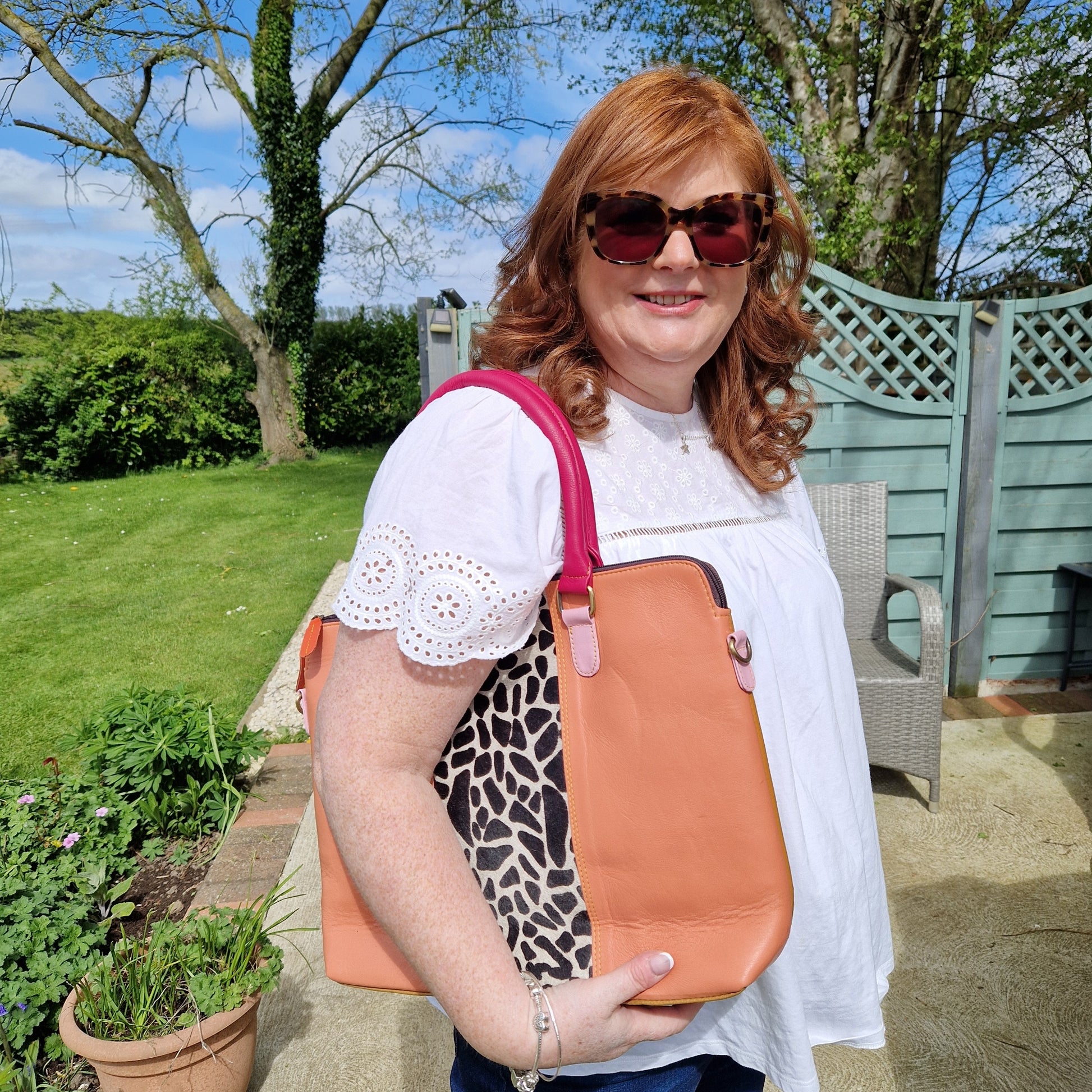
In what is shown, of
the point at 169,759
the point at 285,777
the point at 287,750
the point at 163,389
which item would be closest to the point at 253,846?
the point at 169,759

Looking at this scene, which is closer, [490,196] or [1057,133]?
[1057,133]

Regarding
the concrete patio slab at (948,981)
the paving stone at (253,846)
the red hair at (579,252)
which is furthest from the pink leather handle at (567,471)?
the paving stone at (253,846)

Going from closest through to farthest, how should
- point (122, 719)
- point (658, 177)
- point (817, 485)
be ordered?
1. point (658, 177)
2. point (122, 719)
3. point (817, 485)

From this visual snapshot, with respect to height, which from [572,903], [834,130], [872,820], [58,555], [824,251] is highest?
[834,130]

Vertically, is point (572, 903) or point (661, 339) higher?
point (661, 339)

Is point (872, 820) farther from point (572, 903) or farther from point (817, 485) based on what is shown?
point (817, 485)

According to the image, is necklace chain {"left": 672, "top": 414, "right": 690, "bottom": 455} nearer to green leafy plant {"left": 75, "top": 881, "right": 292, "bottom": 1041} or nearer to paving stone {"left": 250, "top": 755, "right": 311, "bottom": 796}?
green leafy plant {"left": 75, "top": 881, "right": 292, "bottom": 1041}

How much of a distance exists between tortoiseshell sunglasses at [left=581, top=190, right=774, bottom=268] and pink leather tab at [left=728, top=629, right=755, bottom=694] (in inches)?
18.7

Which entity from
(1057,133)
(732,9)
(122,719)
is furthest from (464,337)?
(1057,133)

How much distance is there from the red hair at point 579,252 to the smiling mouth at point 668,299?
0.09 m

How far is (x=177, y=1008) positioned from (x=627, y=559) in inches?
Answer: 70.1

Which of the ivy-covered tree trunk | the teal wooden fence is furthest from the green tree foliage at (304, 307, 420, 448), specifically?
the teal wooden fence

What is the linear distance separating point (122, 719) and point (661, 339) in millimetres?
3017

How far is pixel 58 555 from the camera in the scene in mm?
7910
